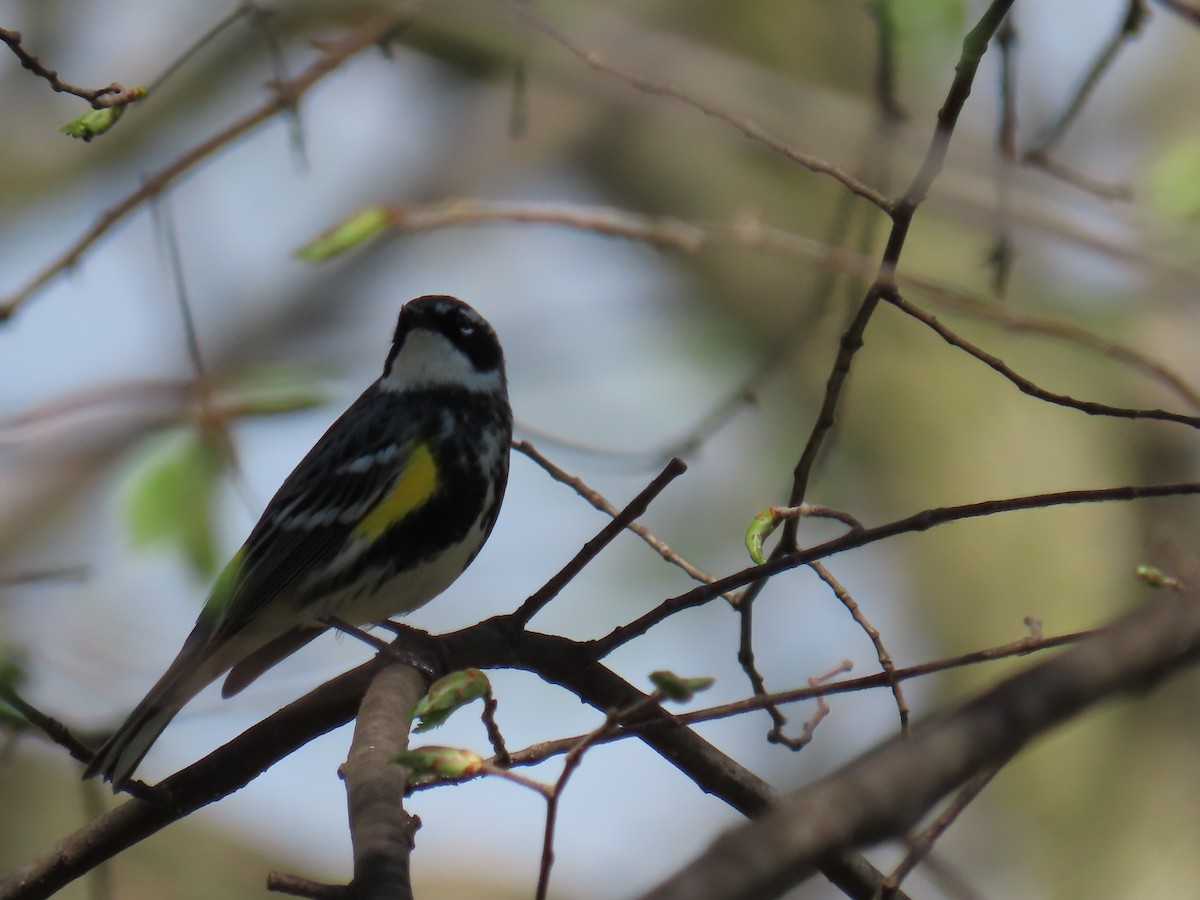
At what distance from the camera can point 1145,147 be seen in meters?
7.74

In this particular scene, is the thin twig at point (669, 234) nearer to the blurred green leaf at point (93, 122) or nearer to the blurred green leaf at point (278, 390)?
the blurred green leaf at point (278, 390)

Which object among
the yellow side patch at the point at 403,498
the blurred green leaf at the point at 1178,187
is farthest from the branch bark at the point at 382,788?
the blurred green leaf at the point at 1178,187

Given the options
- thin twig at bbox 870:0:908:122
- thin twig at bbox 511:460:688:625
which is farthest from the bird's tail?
thin twig at bbox 870:0:908:122

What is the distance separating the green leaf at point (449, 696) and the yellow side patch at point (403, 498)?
1940mm

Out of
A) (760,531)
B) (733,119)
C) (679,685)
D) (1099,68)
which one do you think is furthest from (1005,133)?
(679,685)

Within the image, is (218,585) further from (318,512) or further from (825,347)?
(825,347)

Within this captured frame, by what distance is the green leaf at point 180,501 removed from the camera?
9.18ft

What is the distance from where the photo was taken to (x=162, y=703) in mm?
3355

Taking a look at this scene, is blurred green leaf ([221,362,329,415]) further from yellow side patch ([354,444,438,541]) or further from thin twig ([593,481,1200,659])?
thin twig ([593,481,1200,659])

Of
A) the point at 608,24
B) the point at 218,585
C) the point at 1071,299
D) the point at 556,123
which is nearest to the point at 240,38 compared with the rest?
the point at 556,123

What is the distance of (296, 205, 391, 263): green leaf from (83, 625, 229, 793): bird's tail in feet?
3.55

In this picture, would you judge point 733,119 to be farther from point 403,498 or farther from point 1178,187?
point 403,498

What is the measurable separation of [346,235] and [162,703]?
1.18 meters

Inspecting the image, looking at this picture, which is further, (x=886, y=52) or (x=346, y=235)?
(x=346, y=235)
